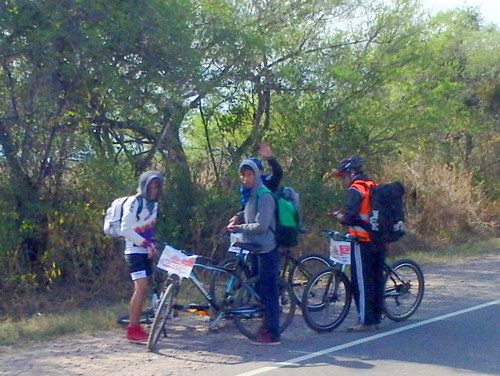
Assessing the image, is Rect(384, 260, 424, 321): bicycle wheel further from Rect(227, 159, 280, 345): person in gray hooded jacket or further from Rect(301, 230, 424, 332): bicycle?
Rect(227, 159, 280, 345): person in gray hooded jacket

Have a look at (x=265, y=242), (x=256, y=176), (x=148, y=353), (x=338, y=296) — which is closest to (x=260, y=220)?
(x=265, y=242)

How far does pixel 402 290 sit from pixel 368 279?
2.71 feet

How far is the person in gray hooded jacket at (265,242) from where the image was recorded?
8516 millimetres

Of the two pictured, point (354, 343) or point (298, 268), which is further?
point (298, 268)

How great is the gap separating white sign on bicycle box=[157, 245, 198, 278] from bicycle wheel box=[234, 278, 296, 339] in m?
0.76

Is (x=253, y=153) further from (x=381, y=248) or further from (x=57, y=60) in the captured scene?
(x=381, y=248)

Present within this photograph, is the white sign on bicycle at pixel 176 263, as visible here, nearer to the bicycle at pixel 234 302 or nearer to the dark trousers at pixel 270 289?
the bicycle at pixel 234 302

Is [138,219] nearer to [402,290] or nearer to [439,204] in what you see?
[402,290]

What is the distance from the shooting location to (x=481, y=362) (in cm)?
771

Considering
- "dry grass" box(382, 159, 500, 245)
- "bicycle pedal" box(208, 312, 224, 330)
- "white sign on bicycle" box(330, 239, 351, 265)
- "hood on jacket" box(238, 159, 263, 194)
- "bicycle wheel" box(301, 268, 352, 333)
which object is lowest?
"bicycle pedal" box(208, 312, 224, 330)

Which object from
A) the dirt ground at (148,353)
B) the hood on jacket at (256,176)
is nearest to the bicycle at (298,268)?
the dirt ground at (148,353)

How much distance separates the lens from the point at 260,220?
8500 mm

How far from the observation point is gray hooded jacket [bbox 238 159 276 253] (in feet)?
27.9

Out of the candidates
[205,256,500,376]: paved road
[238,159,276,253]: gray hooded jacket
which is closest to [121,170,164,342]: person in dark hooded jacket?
[238,159,276,253]: gray hooded jacket
